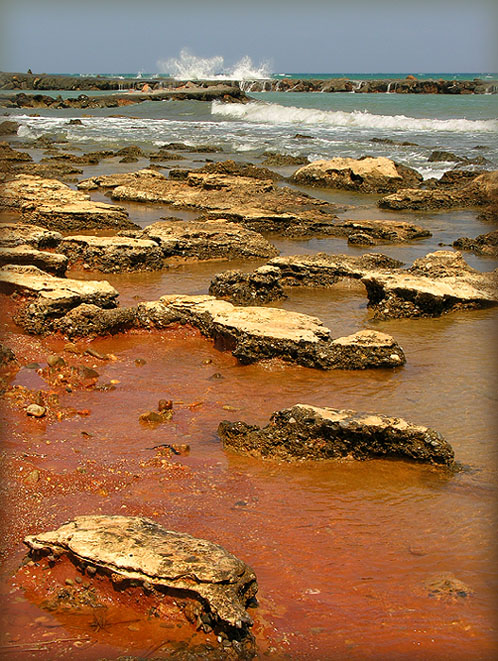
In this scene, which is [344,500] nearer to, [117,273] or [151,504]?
[151,504]

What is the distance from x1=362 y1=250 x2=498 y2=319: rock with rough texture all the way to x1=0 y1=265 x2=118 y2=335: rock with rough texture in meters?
2.82

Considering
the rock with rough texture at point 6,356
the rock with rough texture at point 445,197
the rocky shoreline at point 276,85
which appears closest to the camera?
the rock with rough texture at point 6,356

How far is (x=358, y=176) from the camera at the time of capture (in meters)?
16.5

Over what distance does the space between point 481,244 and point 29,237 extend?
660 cm

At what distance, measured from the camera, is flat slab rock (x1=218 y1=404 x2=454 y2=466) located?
4.45m

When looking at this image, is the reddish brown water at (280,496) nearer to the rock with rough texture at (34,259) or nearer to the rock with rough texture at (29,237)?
the rock with rough texture at (34,259)

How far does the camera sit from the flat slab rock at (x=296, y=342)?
6055mm

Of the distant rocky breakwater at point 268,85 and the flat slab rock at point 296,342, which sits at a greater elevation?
the distant rocky breakwater at point 268,85

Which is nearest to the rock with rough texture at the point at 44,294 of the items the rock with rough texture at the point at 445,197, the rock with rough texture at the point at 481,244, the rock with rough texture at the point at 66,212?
the rock with rough texture at the point at 66,212

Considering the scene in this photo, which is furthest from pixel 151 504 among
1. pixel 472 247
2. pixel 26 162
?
pixel 26 162

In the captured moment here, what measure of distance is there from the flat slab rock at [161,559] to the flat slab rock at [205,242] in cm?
708

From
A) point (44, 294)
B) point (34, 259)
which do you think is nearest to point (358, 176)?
point (34, 259)

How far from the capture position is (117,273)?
30.4 feet

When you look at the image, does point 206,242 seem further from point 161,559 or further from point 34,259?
point 161,559
